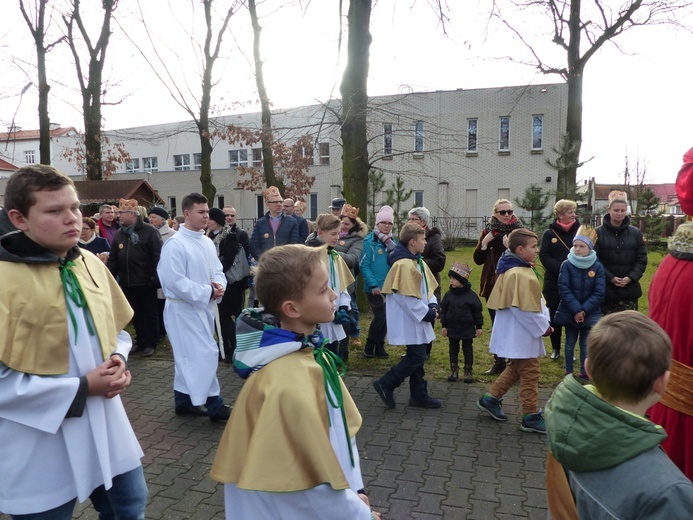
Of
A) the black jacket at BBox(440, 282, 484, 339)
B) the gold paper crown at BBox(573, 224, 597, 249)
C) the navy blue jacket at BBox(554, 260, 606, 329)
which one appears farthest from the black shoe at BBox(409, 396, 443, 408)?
the gold paper crown at BBox(573, 224, 597, 249)

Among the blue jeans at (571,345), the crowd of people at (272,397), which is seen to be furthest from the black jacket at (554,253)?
the crowd of people at (272,397)

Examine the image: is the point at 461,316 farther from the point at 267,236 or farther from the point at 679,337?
the point at 679,337

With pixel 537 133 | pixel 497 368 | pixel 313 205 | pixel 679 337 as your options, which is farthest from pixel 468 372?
pixel 313 205

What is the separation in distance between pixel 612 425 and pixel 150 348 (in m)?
7.42

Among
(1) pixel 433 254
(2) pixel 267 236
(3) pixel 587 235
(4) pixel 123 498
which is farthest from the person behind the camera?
(2) pixel 267 236

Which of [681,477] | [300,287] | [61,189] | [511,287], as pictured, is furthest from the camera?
[511,287]

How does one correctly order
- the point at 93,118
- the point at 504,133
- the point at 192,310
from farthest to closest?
1. the point at 504,133
2. the point at 93,118
3. the point at 192,310

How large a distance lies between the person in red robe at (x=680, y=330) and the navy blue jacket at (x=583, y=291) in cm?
371

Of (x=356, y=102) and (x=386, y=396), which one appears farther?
(x=356, y=102)

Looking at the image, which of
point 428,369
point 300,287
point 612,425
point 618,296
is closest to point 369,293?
point 428,369

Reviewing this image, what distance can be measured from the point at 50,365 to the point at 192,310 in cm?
298

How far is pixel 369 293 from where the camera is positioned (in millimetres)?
7332

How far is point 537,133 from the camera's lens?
31406 millimetres

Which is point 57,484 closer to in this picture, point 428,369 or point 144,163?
point 428,369
